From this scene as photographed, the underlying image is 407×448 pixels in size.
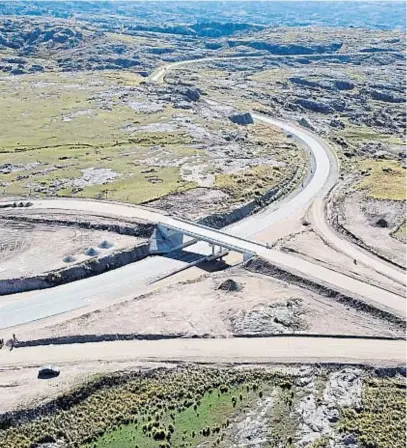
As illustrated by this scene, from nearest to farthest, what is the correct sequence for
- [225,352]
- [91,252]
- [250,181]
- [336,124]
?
[225,352]
[91,252]
[250,181]
[336,124]

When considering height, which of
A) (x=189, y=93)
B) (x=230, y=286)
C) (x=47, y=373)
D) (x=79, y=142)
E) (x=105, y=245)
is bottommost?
(x=47, y=373)

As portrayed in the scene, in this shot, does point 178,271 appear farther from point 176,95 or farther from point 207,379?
point 176,95

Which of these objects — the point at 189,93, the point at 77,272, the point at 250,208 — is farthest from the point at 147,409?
the point at 189,93

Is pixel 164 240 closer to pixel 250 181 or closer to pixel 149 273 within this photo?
pixel 149 273

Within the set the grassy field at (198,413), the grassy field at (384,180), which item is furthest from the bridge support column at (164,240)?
the grassy field at (384,180)

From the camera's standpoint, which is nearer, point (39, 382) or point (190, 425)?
point (190, 425)

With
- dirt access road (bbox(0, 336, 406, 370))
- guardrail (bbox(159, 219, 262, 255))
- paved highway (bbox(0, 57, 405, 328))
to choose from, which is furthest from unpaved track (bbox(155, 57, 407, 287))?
dirt access road (bbox(0, 336, 406, 370))

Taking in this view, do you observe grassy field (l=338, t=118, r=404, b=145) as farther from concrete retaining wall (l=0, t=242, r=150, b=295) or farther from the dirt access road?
the dirt access road

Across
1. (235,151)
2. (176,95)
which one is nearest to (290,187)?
(235,151)
